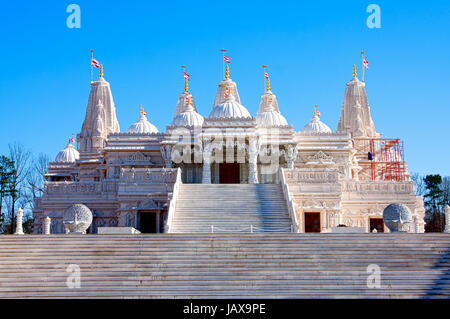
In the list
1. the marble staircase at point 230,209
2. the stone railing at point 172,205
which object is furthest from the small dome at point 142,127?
the marble staircase at point 230,209

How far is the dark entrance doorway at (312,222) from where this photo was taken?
119ft

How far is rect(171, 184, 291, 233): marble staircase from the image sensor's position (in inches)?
1206

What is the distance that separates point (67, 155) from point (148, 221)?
2654cm

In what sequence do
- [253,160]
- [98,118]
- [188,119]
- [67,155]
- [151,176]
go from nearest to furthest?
[151,176], [253,160], [188,119], [98,118], [67,155]

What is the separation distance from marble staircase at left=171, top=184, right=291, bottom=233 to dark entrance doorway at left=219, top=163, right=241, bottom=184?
785 centimetres

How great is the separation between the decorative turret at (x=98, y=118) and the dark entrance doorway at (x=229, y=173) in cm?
1482

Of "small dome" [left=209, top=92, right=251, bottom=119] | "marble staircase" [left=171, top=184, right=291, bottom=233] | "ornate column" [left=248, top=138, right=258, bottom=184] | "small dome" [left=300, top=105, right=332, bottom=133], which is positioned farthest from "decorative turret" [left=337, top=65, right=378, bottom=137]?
"marble staircase" [left=171, top=184, right=291, bottom=233]

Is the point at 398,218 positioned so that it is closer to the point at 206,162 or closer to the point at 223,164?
the point at 206,162

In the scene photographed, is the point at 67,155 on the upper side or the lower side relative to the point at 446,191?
upper

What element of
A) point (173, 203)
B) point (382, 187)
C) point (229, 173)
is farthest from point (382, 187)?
point (173, 203)

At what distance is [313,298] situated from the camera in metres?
18.8

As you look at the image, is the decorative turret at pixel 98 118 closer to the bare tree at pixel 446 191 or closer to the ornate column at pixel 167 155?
the ornate column at pixel 167 155

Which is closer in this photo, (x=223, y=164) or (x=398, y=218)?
(x=398, y=218)

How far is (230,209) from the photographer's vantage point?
32.8 metres
